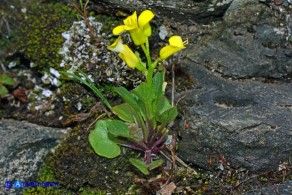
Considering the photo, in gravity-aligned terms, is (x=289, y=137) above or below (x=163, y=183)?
above

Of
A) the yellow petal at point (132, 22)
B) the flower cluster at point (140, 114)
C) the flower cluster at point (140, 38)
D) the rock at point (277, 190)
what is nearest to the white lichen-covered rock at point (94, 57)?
the flower cluster at point (140, 114)

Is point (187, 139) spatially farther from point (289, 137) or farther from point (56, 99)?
point (56, 99)

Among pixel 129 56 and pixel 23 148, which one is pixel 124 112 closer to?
pixel 129 56

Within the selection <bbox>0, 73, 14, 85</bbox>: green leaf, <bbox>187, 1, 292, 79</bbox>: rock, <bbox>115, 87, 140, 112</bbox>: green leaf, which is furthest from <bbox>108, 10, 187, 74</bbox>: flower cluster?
<bbox>0, 73, 14, 85</bbox>: green leaf

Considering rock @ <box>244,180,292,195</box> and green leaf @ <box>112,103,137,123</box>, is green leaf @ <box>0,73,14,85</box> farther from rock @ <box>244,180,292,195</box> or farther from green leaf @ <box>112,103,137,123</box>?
rock @ <box>244,180,292,195</box>

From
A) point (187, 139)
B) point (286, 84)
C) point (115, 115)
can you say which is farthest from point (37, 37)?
point (286, 84)

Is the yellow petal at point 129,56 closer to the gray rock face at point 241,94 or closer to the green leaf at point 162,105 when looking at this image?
the green leaf at point 162,105
